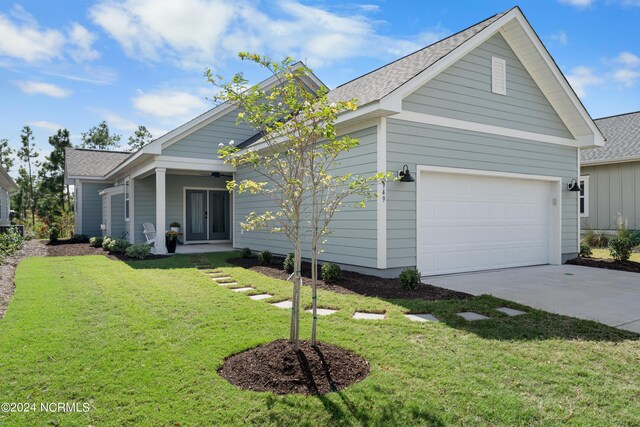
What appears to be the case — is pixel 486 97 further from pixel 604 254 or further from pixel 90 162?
pixel 90 162

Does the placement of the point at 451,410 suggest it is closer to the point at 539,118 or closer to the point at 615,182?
the point at 539,118

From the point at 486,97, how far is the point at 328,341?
7173 millimetres

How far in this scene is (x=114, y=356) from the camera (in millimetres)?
3738

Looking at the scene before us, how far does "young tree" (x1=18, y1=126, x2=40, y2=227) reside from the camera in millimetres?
30797

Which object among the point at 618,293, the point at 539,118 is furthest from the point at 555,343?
the point at 539,118

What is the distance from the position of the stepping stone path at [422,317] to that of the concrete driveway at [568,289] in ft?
5.78

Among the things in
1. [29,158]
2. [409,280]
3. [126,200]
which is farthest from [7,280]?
[29,158]

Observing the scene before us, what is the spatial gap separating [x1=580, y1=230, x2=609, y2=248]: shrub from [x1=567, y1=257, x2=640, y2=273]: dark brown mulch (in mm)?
5053

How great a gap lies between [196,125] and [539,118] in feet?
30.8

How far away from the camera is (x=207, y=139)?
12906 mm

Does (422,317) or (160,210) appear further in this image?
(160,210)

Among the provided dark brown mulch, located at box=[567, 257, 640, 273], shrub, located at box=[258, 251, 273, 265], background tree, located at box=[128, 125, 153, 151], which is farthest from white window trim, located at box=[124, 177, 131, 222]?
background tree, located at box=[128, 125, 153, 151]

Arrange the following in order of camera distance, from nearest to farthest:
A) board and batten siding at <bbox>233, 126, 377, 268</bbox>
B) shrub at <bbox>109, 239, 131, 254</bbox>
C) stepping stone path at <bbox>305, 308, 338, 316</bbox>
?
stepping stone path at <bbox>305, 308, 338, 316</bbox> < board and batten siding at <bbox>233, 126, 377, 268</bbox> < shrub at <bbox>109, 239, 131, 254</bbox>

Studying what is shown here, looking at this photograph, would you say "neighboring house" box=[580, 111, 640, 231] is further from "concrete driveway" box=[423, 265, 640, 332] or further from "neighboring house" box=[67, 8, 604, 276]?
"concrete driveway" box=[423, 265, 640, 332]
